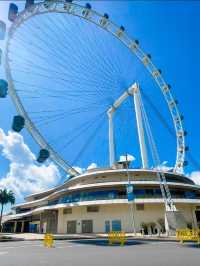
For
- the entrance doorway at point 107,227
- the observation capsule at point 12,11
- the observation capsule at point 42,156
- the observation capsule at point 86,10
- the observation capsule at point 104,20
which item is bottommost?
the entrance doorway at point 107,227

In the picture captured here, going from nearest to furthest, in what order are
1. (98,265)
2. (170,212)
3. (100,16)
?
(98,265)
(170,212)
(100,16)

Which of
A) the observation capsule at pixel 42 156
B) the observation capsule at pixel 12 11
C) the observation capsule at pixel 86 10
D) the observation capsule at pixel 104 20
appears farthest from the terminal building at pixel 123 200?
the observation capsule at pixel 12 11

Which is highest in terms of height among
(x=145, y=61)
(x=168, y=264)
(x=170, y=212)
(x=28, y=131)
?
(x=145, y=61)

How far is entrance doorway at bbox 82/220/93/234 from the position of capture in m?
46.1

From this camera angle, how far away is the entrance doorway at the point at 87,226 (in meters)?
46.1

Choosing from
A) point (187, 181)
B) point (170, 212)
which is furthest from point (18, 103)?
point (187, 181)

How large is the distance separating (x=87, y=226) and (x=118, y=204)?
6.98m

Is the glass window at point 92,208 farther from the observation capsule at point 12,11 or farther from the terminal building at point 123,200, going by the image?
the observation capsule at point 12,11

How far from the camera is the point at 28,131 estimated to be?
128 ft

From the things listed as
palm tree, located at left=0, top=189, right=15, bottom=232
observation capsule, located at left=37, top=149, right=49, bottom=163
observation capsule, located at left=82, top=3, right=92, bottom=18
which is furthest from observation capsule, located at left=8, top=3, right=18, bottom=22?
palm tree, located at left=0, top=189, right=15, bottom=232

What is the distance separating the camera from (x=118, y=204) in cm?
4516

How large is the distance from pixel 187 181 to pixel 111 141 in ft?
59.6

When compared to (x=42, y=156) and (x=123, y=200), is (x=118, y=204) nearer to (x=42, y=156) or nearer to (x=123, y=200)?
(x=123, y=200)

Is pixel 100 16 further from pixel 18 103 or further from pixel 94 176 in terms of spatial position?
pixel 94 176
